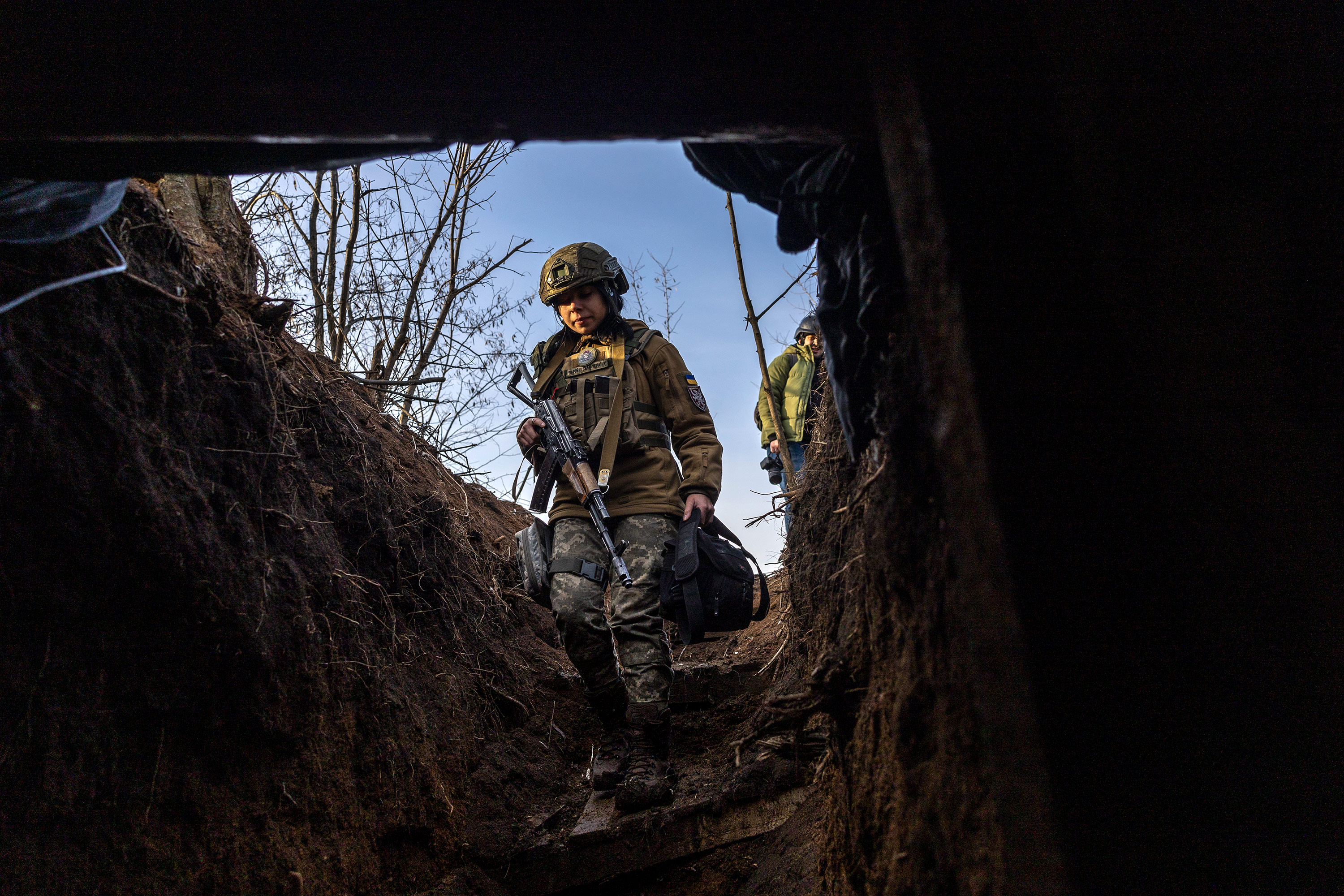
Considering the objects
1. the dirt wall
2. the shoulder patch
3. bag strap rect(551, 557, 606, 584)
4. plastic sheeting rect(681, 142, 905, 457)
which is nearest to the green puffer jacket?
the shoulder patch

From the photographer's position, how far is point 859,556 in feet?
7.24

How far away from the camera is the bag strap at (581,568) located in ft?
12.3

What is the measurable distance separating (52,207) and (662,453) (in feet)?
8.72

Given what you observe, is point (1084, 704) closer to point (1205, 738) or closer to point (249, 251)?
point (1205, 738)

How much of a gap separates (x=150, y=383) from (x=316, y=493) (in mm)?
1072

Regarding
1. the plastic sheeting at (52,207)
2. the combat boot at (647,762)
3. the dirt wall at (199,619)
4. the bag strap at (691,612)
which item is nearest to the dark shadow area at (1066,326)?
the plastic sheeting at (52,207)

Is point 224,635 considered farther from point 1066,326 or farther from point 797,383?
point 797,383

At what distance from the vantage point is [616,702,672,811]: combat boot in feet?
11.7

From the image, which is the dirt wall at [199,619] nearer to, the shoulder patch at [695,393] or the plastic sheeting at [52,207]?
the plastic sheeting at [52,207]

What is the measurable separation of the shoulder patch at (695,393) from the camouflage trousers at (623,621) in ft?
2.38

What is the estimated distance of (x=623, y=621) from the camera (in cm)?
371

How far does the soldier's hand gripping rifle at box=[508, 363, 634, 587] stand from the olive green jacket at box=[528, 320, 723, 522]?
0.26ft

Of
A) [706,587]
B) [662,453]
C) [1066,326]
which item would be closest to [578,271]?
[662,453]

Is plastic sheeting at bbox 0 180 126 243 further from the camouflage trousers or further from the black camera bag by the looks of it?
the black camera bag
